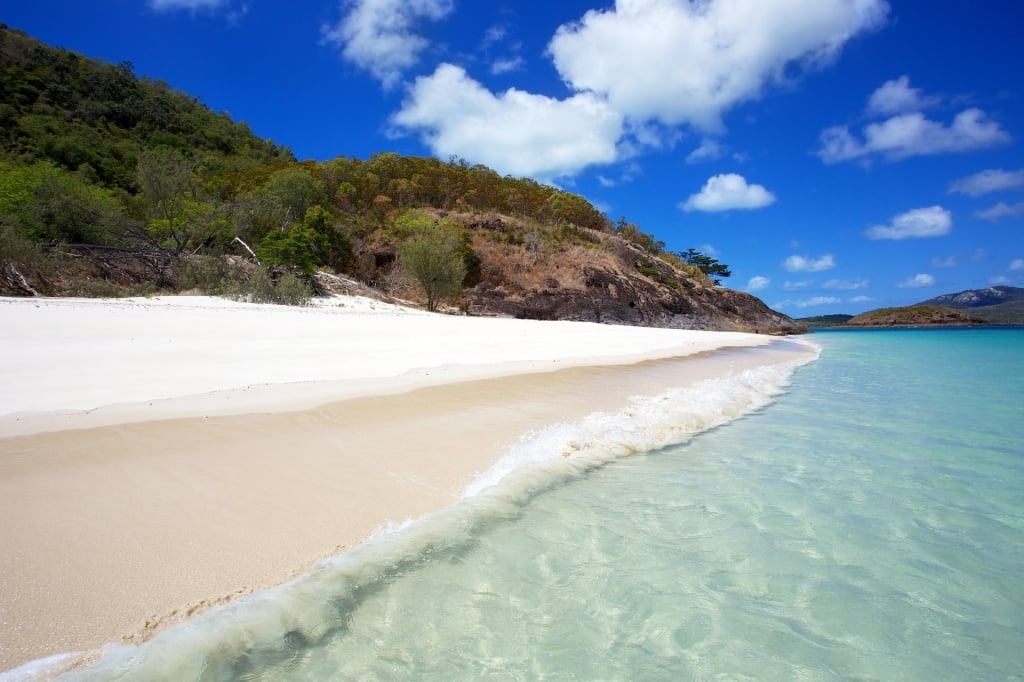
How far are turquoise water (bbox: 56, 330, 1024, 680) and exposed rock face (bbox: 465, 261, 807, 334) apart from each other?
30243 mm

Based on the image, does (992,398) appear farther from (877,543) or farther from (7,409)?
(7,409)

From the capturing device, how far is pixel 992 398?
9.64 meters

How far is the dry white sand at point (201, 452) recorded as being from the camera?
2342 mm

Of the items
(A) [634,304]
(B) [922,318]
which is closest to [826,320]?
(B) [922,318]

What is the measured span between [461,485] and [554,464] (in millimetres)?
1059

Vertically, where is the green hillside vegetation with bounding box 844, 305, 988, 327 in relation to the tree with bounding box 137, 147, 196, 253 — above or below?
below

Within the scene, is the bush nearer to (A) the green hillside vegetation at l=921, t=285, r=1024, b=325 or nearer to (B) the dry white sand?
(B) the dry white sand

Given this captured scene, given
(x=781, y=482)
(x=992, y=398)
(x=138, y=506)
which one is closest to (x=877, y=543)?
(x=781, y=482)

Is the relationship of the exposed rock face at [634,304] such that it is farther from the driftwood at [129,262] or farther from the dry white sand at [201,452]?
the dry white sand at [201,452]

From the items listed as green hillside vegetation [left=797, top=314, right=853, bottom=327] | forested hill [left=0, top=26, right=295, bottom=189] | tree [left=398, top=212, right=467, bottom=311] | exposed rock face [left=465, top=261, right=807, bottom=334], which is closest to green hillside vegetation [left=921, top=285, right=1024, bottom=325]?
green hillside vegetation [left=797, top=314, right=853, bottom=327]

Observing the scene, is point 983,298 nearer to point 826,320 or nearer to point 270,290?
point 826,320

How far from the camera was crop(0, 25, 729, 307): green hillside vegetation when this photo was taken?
2028 cm

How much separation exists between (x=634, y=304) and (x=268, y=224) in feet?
A: 90.0

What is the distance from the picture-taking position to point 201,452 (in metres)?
4.06
